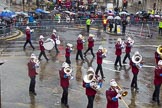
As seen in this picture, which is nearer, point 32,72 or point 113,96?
point 113,96

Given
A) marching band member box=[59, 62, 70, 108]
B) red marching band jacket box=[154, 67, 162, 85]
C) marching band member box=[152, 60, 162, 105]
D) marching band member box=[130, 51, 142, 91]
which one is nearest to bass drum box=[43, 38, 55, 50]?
marching band member box=[130, 51, 142, 91]

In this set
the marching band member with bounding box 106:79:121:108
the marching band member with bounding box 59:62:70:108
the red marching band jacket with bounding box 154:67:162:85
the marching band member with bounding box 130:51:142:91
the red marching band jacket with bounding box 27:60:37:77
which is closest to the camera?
the marching band member with bounding box 106:79:121:108

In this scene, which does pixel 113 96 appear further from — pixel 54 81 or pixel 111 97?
pixel 54 81

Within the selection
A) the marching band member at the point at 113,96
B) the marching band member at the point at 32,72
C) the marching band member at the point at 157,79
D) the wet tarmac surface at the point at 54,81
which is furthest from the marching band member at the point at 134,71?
the marching band member at the point at 113,96

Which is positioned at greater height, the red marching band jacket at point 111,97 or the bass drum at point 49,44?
the bass drum at point 49,44

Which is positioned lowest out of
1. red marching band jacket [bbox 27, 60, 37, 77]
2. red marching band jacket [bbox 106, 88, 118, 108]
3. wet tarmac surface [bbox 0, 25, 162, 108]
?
wet tarmac surface [bbox 0, 25, 162, 108]

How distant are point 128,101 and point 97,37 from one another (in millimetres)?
19622

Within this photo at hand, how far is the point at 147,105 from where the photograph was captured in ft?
55.4

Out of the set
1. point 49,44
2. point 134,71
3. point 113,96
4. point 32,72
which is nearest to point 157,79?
point 134,71

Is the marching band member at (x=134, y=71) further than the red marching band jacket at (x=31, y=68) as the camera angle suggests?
Yes

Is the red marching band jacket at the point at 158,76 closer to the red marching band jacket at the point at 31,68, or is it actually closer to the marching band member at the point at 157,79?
the marching band member at the point at 157,79

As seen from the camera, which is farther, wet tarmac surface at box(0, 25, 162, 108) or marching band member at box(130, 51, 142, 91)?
marching band member at box(130, 51, 142, 91)

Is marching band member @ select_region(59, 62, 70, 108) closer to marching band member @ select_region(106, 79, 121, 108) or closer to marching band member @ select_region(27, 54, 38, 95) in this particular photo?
marching band member @ select_region(27, 54, 38, 95)

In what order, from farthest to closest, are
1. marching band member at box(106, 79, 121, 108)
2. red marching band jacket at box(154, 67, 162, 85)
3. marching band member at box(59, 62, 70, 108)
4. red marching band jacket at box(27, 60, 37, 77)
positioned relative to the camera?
1. red marching band jacket at box(27, 60, 37, 77)
2. red marching band jacket at box(154, 67, 162, 85)
3. marching band member at box(59, 62, 70, 108)
4. marching band member at box(106, 79, 121, 108)
